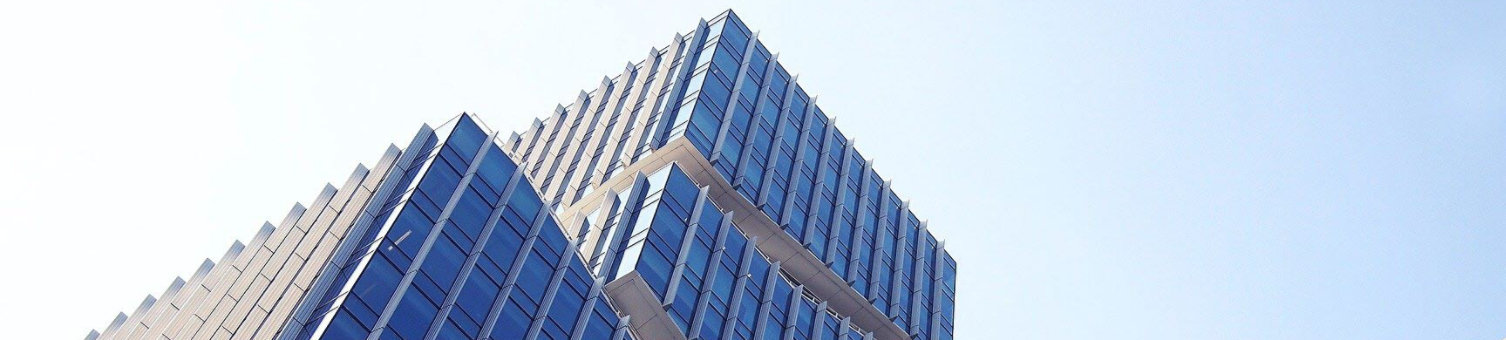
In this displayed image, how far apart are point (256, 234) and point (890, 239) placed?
41.6m

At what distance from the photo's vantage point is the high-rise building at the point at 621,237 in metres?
52.6

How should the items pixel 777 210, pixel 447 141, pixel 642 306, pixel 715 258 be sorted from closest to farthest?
pixel 447 141 → pixel 642 306 → pixel 715 258 → pixel 777 210

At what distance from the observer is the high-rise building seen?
5262cm

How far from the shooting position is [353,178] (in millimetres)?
57500

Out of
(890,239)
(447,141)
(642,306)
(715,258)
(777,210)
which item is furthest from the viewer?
(890,239)

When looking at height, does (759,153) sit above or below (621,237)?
above

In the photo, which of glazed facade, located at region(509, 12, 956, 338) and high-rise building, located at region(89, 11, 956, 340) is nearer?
high-rise building, located at region(89, 11, 956, 340)

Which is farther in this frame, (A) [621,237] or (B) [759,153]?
(B) [759,153]

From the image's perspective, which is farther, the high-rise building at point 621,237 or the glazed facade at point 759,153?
the glazed facade at point 759,153

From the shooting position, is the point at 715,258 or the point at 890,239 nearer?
the point at 715,258

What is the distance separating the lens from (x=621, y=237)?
67250mm

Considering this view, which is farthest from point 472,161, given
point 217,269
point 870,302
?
point 870,302

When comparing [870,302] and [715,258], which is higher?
[870,302]

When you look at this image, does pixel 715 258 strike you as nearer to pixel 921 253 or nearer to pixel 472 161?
pixel 472 161
